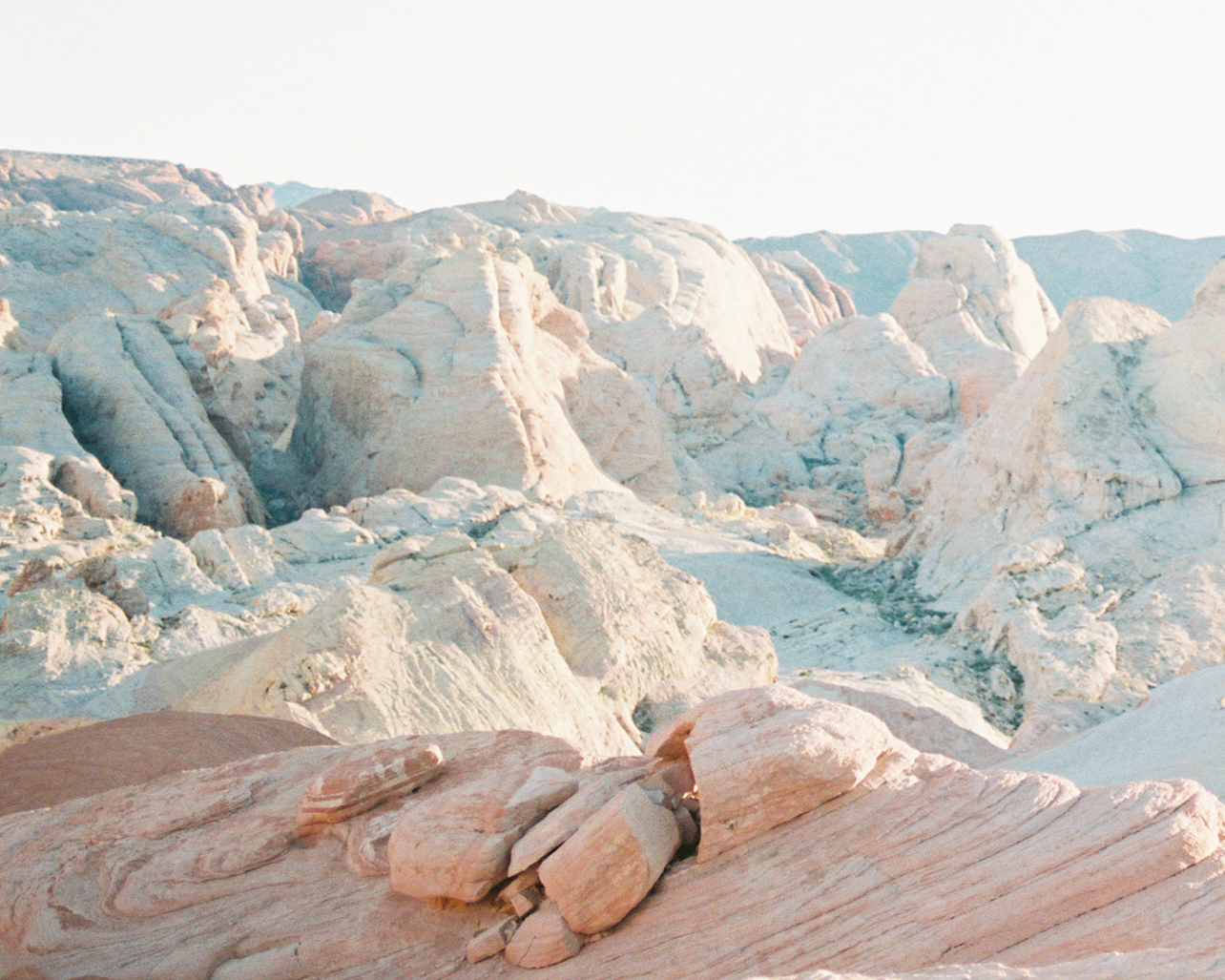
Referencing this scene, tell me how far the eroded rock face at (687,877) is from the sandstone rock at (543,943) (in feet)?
0.04

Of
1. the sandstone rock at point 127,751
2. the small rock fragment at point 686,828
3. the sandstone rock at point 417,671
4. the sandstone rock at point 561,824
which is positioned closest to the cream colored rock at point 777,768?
the small rock fragment at point 686,828

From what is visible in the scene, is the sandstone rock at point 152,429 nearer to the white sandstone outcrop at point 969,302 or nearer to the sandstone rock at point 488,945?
the sandstone rock at point 488,945

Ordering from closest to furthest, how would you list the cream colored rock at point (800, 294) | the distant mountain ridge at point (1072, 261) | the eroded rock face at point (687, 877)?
A: the eroded rock face at point (687, 877)
the cream colored rock at point (800, 294)
the distant mountain ridge at point (1072, 261)

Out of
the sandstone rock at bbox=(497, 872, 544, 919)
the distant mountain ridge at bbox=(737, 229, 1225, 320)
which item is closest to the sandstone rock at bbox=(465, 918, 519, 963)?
the sandstone rock at bbox=(497, 872, 544, 919)

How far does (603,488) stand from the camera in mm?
23797

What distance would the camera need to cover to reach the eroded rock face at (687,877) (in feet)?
14.9

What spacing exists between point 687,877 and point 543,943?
2.61 ft

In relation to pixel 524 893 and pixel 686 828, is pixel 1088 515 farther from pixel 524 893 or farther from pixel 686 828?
pixel 524 893

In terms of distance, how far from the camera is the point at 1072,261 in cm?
10469

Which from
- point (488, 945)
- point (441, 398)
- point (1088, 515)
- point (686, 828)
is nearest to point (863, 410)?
point (441, 398)

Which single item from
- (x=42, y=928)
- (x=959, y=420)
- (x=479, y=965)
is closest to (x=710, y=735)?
(x=479, y=965)

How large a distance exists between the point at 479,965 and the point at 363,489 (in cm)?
1677

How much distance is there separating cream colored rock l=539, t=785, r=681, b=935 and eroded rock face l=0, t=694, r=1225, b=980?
50mm

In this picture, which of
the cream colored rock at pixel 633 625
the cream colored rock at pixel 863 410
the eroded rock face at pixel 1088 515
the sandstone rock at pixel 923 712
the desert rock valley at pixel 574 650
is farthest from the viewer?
the cream colored rock at pixel 863 410
